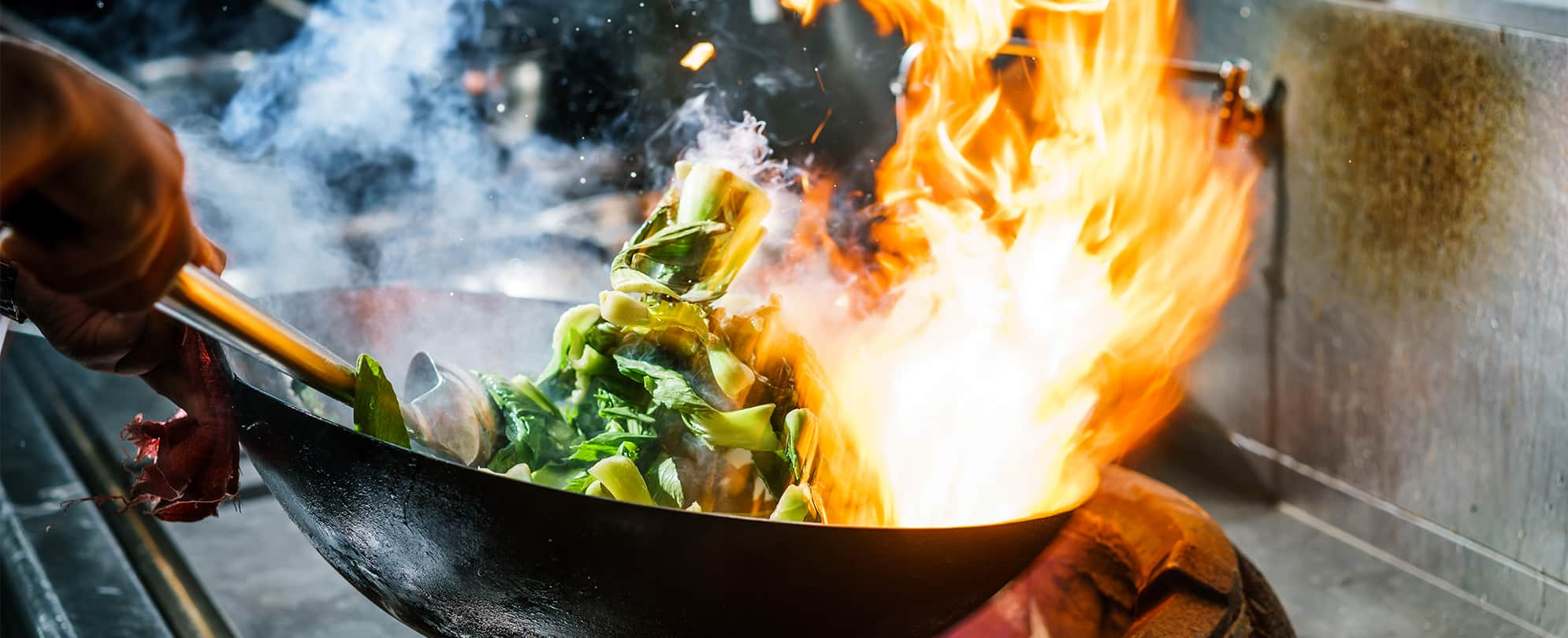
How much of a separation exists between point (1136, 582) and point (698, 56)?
1.63m

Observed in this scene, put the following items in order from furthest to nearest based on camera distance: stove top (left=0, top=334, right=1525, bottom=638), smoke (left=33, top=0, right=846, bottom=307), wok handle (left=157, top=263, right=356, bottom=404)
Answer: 1. smoke (left=33, top=0, right=846, bottom=307)
2. stove top (left=0, top=334, right=1525, bottom=638)
3. wok handle (left=157, top=263, right=356, bottom=404)

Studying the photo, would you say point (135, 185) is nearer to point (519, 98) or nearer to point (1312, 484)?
point (1312, 484)

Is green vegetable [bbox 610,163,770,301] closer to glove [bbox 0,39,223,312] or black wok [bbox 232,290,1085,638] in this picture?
black wok [bbox 232,290,1085,638]

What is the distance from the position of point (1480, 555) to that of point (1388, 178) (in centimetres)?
85

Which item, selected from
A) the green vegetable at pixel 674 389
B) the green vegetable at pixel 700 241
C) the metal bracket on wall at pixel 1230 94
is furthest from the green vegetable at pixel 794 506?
the metal bracket on wall at pixel 1230 94

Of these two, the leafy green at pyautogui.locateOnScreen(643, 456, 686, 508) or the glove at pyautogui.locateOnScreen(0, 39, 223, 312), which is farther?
the leafy green at pyautogui.locateOnScreen(643, 456, 686, 508)

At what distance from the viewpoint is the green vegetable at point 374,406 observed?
1.52 m

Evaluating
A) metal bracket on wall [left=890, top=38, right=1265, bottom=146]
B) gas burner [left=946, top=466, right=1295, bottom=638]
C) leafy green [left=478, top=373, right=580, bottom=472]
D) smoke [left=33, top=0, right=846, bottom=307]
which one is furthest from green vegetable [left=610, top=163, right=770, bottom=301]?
metal bracket on wall [left=890, top=38, right=1265, bottom=146]

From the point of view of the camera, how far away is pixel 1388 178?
238 cm

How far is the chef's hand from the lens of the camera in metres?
0.95

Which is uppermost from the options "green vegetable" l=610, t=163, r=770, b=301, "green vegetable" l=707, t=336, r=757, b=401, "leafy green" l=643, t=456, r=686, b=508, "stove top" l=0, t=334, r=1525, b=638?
"green vegetable" l=610, t=163, r=770, b=301

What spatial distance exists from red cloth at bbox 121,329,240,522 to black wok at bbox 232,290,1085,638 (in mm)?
45

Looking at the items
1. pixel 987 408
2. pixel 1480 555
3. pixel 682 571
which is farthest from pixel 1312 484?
pixel 682 571

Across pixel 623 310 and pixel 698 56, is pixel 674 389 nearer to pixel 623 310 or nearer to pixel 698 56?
pixel 623 310
